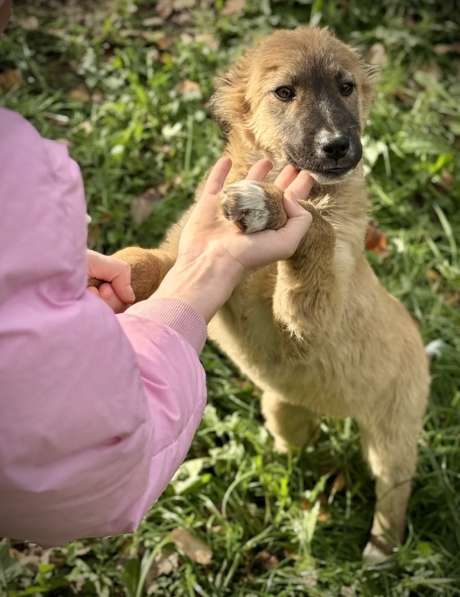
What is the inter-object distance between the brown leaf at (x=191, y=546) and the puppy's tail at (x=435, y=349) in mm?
1607

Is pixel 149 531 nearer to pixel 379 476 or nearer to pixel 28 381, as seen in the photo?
pixel 379 476

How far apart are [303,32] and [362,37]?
2749 mm

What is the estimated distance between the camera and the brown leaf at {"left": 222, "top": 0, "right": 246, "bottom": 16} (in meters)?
5.82

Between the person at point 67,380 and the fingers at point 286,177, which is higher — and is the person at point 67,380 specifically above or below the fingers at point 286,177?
above

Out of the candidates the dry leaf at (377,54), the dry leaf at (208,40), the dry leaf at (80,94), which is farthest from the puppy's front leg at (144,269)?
the dry leaf at (377,54)

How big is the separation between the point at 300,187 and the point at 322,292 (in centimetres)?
39

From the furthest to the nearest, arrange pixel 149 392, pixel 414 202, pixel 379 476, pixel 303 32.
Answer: pixel 414 202
pixel 379 476
pixel 303 32
pixel 149 392

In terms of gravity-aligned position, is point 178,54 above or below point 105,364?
below

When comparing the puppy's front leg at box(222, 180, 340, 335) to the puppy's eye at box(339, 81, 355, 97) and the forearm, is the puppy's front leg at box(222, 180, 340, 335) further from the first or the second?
the puppy's eye at box(339, 81, 355, 97)

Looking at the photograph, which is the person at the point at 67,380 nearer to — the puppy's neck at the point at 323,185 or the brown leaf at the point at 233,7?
the puppy's neck at the point at 323,185

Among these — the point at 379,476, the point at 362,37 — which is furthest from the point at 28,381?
the point at 362,37

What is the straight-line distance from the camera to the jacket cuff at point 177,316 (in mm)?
1998

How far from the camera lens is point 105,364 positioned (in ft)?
5.18

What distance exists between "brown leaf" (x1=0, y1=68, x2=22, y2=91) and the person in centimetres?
380
